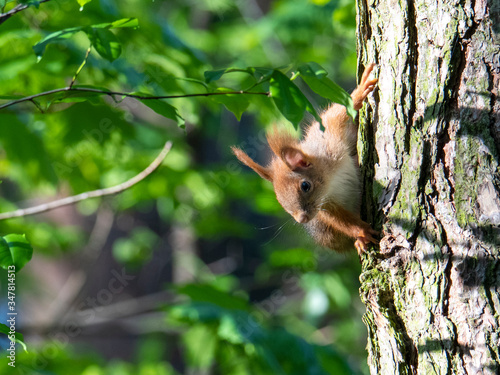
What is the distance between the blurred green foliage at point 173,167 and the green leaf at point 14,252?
1.21ft

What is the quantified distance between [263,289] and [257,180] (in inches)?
104

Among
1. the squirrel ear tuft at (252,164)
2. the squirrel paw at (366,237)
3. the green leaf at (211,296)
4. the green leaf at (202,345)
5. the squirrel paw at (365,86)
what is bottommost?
the squirrel paw at (366,237)

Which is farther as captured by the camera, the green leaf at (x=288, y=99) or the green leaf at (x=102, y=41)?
the green leaf at (x=102, y=41)

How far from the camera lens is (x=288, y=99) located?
1.37m

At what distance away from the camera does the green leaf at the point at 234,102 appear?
1564mm

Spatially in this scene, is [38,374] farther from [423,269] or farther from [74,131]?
[423,269]

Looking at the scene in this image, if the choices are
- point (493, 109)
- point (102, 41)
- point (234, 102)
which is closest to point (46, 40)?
point (102, 41)

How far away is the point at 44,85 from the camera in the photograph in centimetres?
253

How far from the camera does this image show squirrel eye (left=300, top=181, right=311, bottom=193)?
2293mm

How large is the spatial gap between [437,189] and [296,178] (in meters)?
0.95

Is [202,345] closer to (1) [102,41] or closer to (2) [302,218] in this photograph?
(2) [302,218]

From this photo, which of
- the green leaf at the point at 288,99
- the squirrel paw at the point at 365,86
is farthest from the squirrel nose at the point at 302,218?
the green leaf at the point at 288,99

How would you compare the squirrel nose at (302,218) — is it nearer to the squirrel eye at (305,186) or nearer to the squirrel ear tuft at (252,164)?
the squirrel eye at (305,186)

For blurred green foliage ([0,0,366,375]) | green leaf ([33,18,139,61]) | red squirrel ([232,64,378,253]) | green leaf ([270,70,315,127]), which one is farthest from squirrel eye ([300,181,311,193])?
green leaf ([33,18,139,61])
